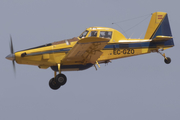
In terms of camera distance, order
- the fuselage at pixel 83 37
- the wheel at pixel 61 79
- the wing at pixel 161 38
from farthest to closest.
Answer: the wing at pixel 161 38 → the fuselage at pixel 83 37 → the wheel at pixel 61 79

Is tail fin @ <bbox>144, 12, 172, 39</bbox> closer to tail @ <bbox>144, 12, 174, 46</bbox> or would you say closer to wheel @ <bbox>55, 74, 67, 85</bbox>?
tail @ <bbox>144, 12, 174, 46</bbox>

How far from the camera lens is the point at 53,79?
25344mm

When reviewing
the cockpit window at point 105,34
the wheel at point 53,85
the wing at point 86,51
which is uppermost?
the cockpit window at point 105,34

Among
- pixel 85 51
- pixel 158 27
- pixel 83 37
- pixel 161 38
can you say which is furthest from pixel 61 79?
pixel 158 27

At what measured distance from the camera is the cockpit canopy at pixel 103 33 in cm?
2489

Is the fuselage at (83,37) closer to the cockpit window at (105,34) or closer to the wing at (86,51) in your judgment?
the cockpit window at (105,34)

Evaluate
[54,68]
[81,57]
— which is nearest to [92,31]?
[81,57]

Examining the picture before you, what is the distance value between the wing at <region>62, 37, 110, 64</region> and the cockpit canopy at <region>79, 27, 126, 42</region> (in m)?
1.33

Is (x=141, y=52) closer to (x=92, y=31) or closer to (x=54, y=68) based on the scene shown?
(x=92, y=31)

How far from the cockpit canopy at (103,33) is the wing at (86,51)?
1329 mm

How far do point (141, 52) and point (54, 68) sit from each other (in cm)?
587

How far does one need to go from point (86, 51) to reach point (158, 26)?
260 inches

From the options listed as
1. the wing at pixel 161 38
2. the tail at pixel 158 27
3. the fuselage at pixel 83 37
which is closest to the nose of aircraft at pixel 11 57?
the fuselage at pixel 83 37

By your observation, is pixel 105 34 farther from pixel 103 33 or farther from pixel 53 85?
pixel 53 85
